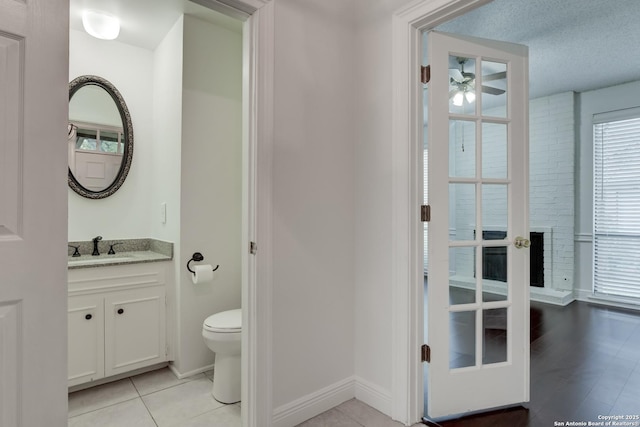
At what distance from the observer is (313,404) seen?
185 centimetres

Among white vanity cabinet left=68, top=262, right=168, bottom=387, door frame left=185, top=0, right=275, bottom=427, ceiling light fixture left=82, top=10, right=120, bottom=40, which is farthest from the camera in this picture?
ceiling light fixture left=82, top=10, right=120, bottom=40

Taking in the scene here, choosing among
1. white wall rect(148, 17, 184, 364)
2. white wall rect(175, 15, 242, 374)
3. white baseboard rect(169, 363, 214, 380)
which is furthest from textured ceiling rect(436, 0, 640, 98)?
white baseboard rect(169, 363, 214, 380)

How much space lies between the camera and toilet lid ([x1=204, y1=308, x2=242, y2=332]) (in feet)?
6.58

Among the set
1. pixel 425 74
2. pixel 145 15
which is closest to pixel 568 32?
pixel 425 74

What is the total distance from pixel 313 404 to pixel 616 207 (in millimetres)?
4565

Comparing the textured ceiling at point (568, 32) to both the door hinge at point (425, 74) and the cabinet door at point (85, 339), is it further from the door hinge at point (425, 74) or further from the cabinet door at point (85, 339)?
the cabinet door at point (85, 339)

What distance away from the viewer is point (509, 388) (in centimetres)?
192

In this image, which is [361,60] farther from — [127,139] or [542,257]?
[542,257]

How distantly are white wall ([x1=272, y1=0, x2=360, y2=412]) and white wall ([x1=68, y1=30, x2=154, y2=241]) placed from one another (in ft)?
5.59

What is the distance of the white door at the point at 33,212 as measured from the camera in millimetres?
1006

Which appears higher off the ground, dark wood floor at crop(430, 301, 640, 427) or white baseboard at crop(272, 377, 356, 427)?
white baseboard at crop(272, 377, 356, 427)

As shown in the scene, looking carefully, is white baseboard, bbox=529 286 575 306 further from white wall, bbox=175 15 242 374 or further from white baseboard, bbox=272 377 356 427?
white wall, bbox=175 15 242 374

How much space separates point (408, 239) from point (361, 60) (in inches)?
45.1

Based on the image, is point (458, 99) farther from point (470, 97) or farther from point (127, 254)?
point (127, 254)
